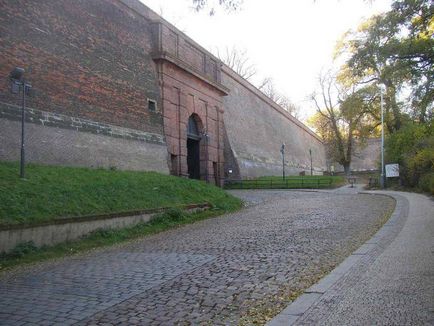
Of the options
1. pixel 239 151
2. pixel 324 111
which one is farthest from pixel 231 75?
pixel 324 111

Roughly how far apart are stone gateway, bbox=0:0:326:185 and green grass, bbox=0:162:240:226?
1.67m

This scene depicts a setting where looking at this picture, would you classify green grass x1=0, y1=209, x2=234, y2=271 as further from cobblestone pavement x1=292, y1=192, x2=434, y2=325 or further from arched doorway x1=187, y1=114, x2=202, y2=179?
arched doorway x1=187, y1=114, x2=202, y2=179

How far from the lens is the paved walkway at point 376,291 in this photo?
4.35m

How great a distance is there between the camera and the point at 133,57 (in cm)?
2138

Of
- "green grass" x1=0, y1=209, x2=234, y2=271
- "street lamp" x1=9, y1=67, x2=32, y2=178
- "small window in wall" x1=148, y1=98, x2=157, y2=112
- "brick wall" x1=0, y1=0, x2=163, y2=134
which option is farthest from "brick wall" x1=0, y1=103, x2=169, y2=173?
"green grass" x1=0, y1=209, x2=234, y2=271

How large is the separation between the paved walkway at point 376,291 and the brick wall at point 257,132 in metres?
25.4

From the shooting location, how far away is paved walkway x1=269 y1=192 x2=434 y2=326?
4.35 meters

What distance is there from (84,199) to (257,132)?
31109 millimetres

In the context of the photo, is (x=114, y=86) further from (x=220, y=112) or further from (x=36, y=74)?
(x=220, y=112)

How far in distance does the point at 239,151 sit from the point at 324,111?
83.7ft

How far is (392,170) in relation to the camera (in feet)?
93.1

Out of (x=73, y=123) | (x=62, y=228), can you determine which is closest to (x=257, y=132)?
(x=73, y=123)

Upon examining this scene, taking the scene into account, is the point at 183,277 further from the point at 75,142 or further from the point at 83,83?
the point at 83,83

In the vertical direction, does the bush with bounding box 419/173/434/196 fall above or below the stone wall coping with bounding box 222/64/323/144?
below
